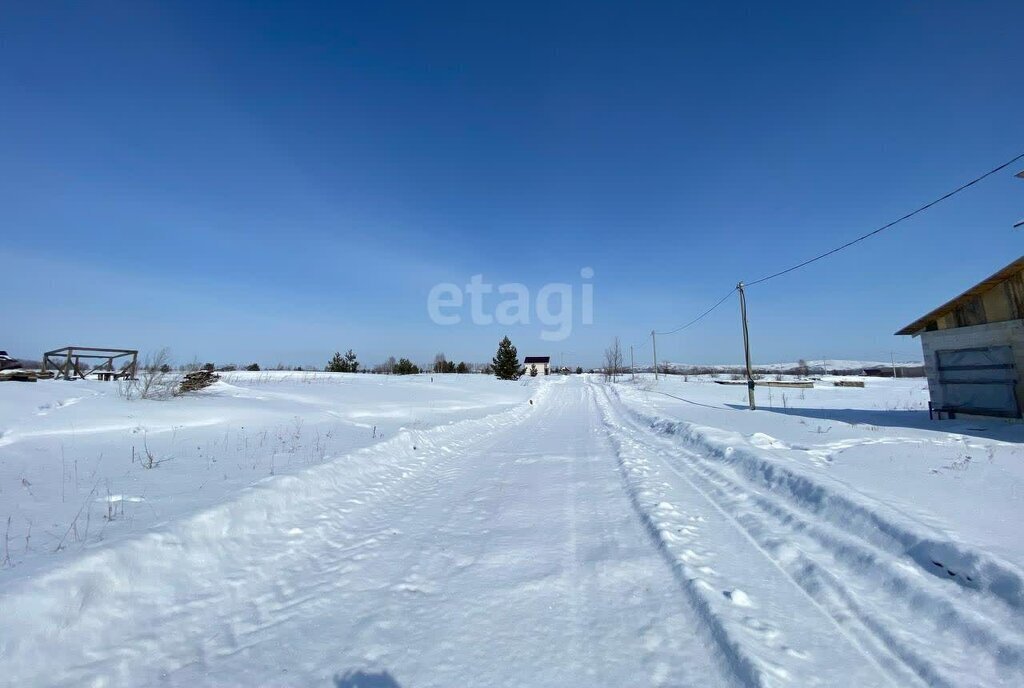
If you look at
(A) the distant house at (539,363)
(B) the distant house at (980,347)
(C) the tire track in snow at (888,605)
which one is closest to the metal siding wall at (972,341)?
(B) the distant house at (980,347)

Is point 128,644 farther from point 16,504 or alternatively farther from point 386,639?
point 16,504

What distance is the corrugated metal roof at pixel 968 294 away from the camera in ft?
36.2

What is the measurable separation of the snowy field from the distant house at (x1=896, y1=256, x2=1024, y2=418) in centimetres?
725

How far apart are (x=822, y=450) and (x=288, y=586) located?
942 cm

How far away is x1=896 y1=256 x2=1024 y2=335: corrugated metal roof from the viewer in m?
11.0

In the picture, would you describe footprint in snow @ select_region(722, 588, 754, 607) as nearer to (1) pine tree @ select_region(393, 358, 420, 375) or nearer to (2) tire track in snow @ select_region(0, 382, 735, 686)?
(2) tire track in snow @ select_region(0, 382, 735, 686)

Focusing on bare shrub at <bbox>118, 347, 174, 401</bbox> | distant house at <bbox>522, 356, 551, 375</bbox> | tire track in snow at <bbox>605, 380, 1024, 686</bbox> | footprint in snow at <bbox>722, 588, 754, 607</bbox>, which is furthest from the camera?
distant house at <bbox>522, 356, 551, 375</bbox>

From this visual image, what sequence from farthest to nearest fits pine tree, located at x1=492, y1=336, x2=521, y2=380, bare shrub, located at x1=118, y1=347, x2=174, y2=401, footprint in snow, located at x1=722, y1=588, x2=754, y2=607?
pine tree, located at x1=492, y1=336, x2=521, y2=380, bare shrub, located at x1=118, y1=347, x2=174, y2=401, footprint in snow, located at x1=722, y1=588, x2=754, y2=607

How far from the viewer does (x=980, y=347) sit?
39.7 feet

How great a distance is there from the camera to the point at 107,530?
3816 millimetres

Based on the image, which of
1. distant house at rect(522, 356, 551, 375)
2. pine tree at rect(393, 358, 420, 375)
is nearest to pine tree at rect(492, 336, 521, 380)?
pine tree at rect(393, 358, 420, 375)

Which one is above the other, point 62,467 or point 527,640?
point 62,467

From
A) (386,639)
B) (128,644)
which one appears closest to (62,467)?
(128,644)

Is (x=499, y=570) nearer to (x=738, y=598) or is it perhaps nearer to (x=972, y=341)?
(x=738, y=598)
